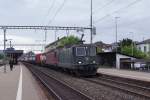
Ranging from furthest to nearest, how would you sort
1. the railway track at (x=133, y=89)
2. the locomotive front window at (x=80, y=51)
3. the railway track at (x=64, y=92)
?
the locomotive front window at (x=80, y=51) → the railway track at (x=133, y=89) → the railway track at (x=64, y=92)

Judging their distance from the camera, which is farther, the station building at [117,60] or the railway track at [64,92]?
the station building at [117,60]

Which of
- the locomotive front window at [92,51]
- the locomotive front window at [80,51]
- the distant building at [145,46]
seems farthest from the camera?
the distant building at [145,46]

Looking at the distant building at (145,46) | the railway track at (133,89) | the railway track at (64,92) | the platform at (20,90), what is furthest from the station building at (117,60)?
the distant building at (145,46)

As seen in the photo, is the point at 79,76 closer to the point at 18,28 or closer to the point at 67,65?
the point at 67,65

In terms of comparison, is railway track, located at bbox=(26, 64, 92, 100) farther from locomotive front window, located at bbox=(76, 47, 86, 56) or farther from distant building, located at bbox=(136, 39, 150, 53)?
distant building, located at bbox=(136, 39, 150, 53)

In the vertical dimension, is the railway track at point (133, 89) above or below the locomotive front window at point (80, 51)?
below

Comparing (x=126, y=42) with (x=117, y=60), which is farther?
(x=126, y=42)

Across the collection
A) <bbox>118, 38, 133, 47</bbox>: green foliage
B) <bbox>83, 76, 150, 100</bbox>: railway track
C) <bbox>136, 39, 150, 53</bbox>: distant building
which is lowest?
<bbox>83, 76, 150, 100</bbox>: railway track

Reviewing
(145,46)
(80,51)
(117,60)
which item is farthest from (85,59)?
(145,46)

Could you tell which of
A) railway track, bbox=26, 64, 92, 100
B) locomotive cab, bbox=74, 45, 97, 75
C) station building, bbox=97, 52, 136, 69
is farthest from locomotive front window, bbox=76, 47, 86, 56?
station building, bbox=97, 52, 136, 69

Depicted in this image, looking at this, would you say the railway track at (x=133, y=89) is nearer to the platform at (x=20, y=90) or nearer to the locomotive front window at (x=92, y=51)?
the platform at (x=20, y=90)

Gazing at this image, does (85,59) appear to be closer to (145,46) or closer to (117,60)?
(117,60)

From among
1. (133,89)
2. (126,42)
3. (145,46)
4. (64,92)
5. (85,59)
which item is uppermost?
(126,42)

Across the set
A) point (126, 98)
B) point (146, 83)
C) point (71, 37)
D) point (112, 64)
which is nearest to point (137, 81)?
point (146, 83)
